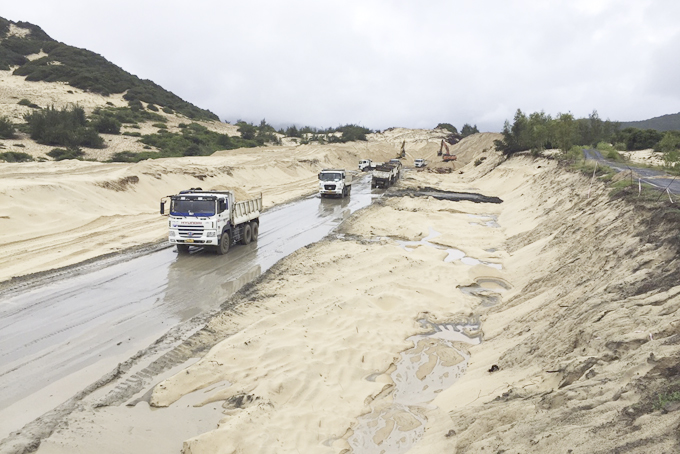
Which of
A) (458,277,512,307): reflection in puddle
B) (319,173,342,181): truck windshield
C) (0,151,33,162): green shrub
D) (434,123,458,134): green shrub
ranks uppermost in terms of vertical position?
(434,123,458,134): green shrub

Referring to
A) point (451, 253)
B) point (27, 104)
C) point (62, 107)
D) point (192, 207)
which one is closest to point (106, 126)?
point (62, 107)

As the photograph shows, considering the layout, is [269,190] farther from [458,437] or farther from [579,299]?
[458,437]

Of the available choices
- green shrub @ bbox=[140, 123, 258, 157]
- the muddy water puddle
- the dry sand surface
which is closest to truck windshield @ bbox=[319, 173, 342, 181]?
the dry sand surface

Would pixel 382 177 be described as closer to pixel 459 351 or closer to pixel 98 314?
pixel 459 351

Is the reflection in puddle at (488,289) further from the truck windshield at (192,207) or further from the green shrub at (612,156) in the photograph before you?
the green shrub at (612,156)

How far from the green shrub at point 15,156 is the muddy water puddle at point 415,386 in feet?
117

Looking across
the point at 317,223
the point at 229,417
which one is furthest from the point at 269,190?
the point at 229,417

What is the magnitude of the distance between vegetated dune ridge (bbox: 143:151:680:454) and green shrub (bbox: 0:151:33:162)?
1147 inches

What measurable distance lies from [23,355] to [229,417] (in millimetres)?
5076

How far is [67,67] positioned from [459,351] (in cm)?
8646

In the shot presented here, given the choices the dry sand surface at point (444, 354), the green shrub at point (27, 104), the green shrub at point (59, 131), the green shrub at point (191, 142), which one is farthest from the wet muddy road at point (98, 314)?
the green shrub at point (27, 104)

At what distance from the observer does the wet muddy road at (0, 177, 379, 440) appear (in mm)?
8641

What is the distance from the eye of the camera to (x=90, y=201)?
26.1 meters

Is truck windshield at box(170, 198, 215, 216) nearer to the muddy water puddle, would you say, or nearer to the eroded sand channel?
the eroded sand channel
